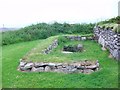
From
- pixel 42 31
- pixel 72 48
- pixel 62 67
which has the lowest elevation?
pixel 62 67

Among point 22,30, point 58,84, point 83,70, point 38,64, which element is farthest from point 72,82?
point 22,30

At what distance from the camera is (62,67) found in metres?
11.4

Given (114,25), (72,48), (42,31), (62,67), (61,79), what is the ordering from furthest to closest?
(42,31) → (72,48) → (114,25) → (62,67) → (61,79)

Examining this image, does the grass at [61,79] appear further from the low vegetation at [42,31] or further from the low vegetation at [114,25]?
the low vegetation at [42,31]

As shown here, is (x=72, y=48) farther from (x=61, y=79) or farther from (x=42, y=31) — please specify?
(x=61, y=79)

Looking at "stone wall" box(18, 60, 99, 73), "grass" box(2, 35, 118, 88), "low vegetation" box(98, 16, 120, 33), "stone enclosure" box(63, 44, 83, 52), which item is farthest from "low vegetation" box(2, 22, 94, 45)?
"grass" box(2, 35, 118, 88)

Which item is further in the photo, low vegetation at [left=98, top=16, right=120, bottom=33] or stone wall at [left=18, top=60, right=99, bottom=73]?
low vegetation at [left=98, top=16, right=120, bottom=33]

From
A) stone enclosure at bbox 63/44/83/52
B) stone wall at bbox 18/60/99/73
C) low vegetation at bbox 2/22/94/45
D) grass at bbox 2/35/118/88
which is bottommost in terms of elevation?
grass at bbox 2/35/118/88

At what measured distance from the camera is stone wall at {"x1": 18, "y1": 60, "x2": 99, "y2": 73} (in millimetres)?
11039

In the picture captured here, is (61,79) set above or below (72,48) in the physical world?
below

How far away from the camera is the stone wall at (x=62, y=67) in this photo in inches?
435

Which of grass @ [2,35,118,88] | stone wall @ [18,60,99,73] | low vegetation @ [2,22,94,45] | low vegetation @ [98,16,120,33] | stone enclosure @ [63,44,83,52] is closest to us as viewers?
grass @ [2,35,118,88]

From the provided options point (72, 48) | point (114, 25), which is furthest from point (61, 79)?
point (72, 48)

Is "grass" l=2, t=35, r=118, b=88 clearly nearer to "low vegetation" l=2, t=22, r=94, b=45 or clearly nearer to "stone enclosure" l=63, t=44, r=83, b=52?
"stone enclosure" l=63, t=44, r=83, b=52
